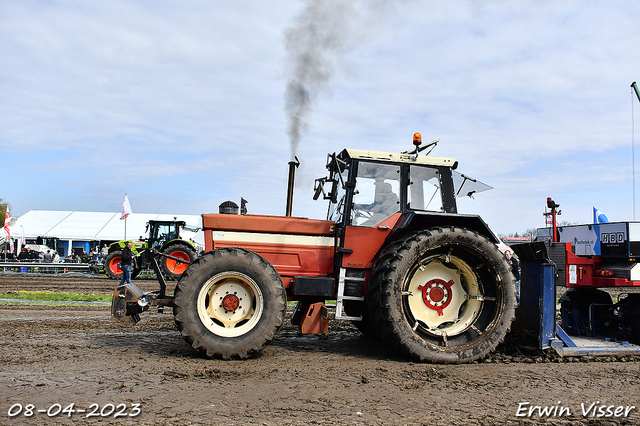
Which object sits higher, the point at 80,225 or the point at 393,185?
the point at 80,225

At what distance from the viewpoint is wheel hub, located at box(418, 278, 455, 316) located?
5328 mm

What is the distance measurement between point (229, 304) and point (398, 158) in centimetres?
263

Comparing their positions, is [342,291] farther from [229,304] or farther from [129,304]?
[129,304]

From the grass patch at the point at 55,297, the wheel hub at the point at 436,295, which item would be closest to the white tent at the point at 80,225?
the grass patch at the point at 55,297

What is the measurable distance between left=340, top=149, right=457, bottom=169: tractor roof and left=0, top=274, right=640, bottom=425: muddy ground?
2.30m

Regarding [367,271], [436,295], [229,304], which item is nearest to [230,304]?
[229,304]

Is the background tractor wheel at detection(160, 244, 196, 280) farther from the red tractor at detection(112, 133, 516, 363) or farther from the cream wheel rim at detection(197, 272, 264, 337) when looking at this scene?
the cream wheel rim at detection(197, 272, 264, 337)

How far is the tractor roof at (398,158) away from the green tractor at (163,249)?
40.8 ft

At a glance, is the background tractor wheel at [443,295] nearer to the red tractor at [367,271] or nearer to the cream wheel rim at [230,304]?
the red tractor at [367,271]

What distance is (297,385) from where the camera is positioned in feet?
13.3

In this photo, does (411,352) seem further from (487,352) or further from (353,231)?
(353,231)

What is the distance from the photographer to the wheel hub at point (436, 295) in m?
5.33

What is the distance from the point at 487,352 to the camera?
5.05 metres

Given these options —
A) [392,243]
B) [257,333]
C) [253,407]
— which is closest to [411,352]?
[392,243]
